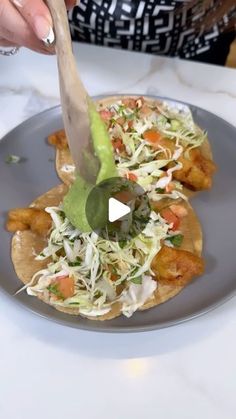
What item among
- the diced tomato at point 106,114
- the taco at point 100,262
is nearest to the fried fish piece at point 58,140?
the diced tomato at point 106,114

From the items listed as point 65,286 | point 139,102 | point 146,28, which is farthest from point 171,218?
point 146,28

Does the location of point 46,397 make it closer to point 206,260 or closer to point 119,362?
point 119,362

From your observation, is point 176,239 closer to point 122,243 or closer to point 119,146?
point 122,243

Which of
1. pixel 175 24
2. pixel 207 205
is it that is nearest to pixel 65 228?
pixel 207 205

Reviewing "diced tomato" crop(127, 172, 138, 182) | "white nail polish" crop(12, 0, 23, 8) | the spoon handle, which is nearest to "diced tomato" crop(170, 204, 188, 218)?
"diced tomato" crop(127, 172, 138, 182)

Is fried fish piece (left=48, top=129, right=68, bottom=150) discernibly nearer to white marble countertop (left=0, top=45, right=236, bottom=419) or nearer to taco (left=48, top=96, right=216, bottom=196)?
taco (left=48, top=96, right=216, bottom=196)

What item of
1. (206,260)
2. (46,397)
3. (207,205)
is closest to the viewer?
(46,397)
